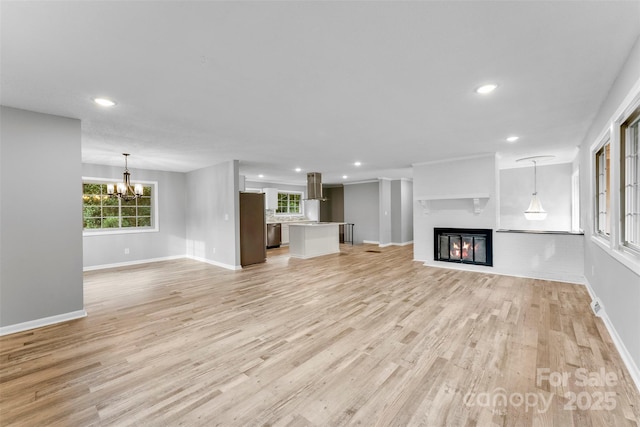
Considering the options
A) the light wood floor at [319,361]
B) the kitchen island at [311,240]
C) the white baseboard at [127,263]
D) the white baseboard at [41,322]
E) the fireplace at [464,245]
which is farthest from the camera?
the kitchen island at [311,240]

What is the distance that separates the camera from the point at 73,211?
130 inches

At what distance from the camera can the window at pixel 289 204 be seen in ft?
34.7

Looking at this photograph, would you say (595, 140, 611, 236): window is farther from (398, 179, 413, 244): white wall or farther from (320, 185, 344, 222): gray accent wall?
(320, 185, 344, 222): gray accent wall

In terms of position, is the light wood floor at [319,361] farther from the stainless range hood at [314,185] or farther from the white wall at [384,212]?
the white wall at [384,212]

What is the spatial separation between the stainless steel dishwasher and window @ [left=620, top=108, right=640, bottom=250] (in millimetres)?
8064

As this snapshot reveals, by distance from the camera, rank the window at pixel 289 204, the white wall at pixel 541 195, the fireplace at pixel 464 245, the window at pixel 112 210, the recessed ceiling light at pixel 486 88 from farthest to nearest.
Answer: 1. the window at pixel 289 204
2. the white wall at pixel 541 195
3. the window at pixel 112 210
4. the fireplace at pixel 464 245
5. the recessed ceiling light at pixel 486 88

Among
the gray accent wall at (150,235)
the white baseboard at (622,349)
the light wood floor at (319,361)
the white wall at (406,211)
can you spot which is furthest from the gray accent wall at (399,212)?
the gray accent wall at (150,235)

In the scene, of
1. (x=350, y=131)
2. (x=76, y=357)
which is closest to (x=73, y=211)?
(x=76, y=357)

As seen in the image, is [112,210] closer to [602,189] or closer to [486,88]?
[486,88]

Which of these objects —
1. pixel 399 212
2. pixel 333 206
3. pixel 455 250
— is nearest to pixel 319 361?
pixel 455 250

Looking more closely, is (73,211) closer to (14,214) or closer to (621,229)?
(14,214)

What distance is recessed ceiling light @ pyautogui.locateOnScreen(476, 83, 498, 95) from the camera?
8.14 feet

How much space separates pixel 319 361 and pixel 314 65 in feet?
7.83

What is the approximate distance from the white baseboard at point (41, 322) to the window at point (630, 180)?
5673 millimetres
